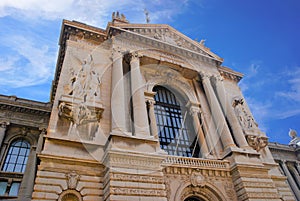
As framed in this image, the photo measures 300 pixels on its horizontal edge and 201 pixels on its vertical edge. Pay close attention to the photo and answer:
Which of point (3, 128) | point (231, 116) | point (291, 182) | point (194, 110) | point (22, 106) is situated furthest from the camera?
point (291, 182)

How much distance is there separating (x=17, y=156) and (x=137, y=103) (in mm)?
14055

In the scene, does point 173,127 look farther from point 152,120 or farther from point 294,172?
Result: point 294,172

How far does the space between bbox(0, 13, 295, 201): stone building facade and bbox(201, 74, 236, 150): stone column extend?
3.0 inches

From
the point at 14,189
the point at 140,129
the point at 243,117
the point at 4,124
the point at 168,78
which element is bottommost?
the point at 140,129

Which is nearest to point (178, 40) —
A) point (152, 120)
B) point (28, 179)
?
point (152, 120)

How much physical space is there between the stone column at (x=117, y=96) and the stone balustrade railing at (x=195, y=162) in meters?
3.27

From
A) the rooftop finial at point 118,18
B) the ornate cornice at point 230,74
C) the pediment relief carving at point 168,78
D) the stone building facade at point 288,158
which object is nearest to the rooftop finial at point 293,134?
the stone building facade at point 288,158

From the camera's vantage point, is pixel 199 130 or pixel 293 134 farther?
pixel 293 134

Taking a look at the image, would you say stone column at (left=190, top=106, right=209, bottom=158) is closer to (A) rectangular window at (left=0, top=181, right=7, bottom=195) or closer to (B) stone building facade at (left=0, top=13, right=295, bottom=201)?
(B) stone building facade at (left=0, top=13, right=295, bottom=201)

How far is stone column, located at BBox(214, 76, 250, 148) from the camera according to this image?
51.6ft

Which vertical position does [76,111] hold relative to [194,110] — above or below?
below

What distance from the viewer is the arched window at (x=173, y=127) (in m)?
15.3

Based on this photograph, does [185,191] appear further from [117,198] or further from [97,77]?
[97,77]

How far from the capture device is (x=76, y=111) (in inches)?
473
